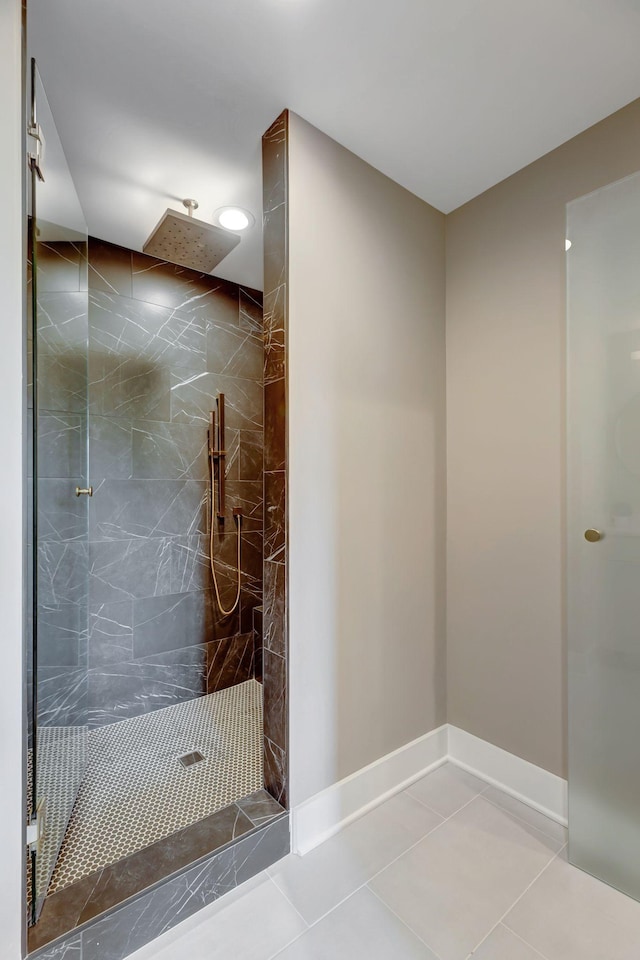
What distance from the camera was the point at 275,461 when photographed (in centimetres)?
159

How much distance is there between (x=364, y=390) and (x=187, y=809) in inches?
67.5

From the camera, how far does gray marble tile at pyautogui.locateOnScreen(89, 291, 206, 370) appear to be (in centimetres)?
233

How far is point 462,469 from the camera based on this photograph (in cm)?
211

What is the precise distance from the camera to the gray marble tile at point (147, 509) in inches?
91.7

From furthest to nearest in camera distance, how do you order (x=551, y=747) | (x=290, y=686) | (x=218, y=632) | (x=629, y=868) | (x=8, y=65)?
(x=218, y=632) < (x=551, y=747) < (x=290, y=686) < (x=629, y=868) < (x=8, y=65)

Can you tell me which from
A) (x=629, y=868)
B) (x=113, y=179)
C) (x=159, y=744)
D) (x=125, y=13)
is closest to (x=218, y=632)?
(x=159, y=744)

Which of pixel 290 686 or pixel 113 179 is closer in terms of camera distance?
pixel 290 686

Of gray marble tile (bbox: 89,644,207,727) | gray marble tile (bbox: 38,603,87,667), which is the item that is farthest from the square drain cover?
gray marble tile (bbox: 38,603,87,667)

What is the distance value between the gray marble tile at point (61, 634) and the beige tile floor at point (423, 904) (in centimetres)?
84

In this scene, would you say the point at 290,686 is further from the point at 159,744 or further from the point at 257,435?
the point at 257,435

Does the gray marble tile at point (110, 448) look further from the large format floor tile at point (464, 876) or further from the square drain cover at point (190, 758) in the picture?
the large format floor tile at point (464, 876)

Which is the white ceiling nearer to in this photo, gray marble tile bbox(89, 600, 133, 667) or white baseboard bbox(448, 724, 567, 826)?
gray marble tile bbox(89, 600, 133, 667)

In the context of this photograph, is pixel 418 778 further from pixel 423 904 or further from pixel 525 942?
pixel 525 942

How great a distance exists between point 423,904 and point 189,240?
2.67m
